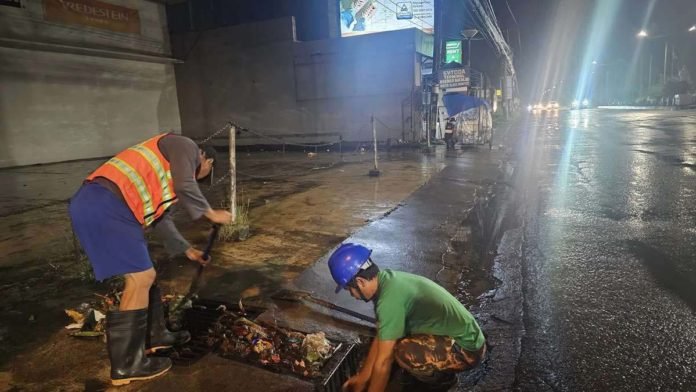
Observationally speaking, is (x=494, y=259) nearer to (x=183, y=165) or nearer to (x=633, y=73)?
(x=183, y=165)

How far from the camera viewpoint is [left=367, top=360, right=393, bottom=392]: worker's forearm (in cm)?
244

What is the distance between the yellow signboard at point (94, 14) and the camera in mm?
16500

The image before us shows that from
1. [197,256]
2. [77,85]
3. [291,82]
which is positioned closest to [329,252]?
[197,256]

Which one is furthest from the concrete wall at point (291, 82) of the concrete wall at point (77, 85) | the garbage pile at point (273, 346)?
the garbage pile at point (273, 346)

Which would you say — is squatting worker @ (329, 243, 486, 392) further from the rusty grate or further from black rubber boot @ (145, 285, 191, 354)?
black rubber boot @ (145, 285, 191, 354)

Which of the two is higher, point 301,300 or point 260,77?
point 260,77

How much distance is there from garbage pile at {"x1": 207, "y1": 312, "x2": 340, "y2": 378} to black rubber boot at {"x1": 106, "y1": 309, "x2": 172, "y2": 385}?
55cm

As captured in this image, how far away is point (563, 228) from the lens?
20.4 ft

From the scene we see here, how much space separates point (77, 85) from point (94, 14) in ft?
9.77

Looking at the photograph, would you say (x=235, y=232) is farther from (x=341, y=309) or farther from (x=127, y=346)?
(x=127, y=346)

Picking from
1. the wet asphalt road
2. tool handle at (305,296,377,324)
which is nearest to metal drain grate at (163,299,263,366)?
tool handle at (305,296,377,324)

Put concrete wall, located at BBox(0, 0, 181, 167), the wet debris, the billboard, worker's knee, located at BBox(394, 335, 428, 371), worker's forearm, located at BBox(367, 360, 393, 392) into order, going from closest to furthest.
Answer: worker's forearm, located at BBox(367, 360, 393, 392) < worker's knee, located at BBox(394, 335, 428, 371) < the wet debris < concrete wall, located at BBox(0, 0, 181, 167) < the billboard

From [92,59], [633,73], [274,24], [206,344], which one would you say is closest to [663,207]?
[206,344]

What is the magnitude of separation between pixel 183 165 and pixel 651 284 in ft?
14.3
